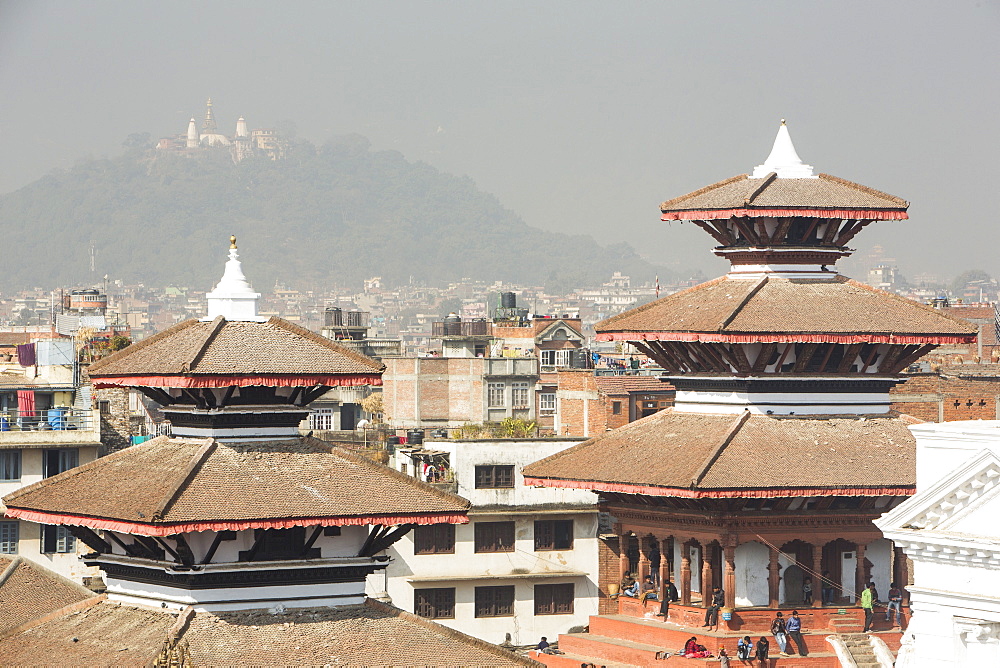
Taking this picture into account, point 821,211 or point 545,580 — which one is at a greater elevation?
point 821,211

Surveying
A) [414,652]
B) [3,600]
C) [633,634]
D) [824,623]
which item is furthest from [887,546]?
[3,600]

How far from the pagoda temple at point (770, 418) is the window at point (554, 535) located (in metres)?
17.1

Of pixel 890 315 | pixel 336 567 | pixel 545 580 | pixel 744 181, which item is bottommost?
pixel 545 580

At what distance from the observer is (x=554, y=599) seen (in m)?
60.7

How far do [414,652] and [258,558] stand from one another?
2.75m

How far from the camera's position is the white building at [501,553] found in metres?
59.5

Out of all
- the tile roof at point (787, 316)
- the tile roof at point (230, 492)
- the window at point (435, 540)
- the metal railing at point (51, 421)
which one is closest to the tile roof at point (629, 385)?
the window at point (435, 540)

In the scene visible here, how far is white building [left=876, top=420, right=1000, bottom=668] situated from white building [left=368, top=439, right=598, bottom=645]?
28.6 m

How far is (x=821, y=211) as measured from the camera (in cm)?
4112

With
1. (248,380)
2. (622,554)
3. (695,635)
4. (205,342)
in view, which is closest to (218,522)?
(248,380)

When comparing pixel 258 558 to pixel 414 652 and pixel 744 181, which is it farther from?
pixel 744 181

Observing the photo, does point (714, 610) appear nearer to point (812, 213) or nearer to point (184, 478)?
point (812, 213)

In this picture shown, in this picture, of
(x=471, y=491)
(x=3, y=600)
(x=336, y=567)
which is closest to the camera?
(x=336, y=567)

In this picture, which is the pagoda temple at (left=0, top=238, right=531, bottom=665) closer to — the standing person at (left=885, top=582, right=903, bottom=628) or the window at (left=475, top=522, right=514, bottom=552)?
the standing person at (left=885, top=582, right=903, bottom=628)
